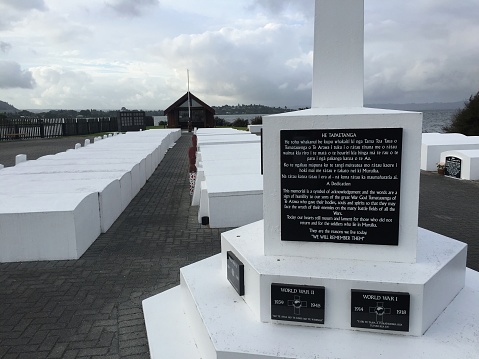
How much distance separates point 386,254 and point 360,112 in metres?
1.36

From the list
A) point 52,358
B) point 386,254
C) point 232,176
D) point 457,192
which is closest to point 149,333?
point 52,358

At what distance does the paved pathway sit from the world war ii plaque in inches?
85.7

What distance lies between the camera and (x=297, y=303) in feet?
12.5

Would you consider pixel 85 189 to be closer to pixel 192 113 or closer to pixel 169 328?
pixel 169 328

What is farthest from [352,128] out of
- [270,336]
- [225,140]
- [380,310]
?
[225,140]

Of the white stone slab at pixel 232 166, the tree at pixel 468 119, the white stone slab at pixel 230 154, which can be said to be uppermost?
the tree at pixel 468 119

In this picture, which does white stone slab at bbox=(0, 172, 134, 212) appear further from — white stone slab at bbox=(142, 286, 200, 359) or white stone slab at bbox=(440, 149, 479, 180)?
white stone slab at bbox=(440, 149, 479, 180)

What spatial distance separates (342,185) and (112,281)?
12.6 feet

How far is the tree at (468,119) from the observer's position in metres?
29.1

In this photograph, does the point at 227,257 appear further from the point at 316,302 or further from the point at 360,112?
the point at 360,112

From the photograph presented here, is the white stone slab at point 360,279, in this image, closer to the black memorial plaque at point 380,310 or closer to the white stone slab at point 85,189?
the black memorial plaque at point 380,310

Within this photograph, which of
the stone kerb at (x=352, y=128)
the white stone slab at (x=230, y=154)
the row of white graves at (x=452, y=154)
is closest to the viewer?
the stone kerb at (x=352, y=128)

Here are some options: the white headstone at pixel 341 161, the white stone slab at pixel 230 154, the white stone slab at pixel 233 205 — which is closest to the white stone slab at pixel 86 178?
the white stone slab at pixel 233 205

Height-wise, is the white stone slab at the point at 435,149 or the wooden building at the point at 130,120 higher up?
the wooden building at the point at 130,120
